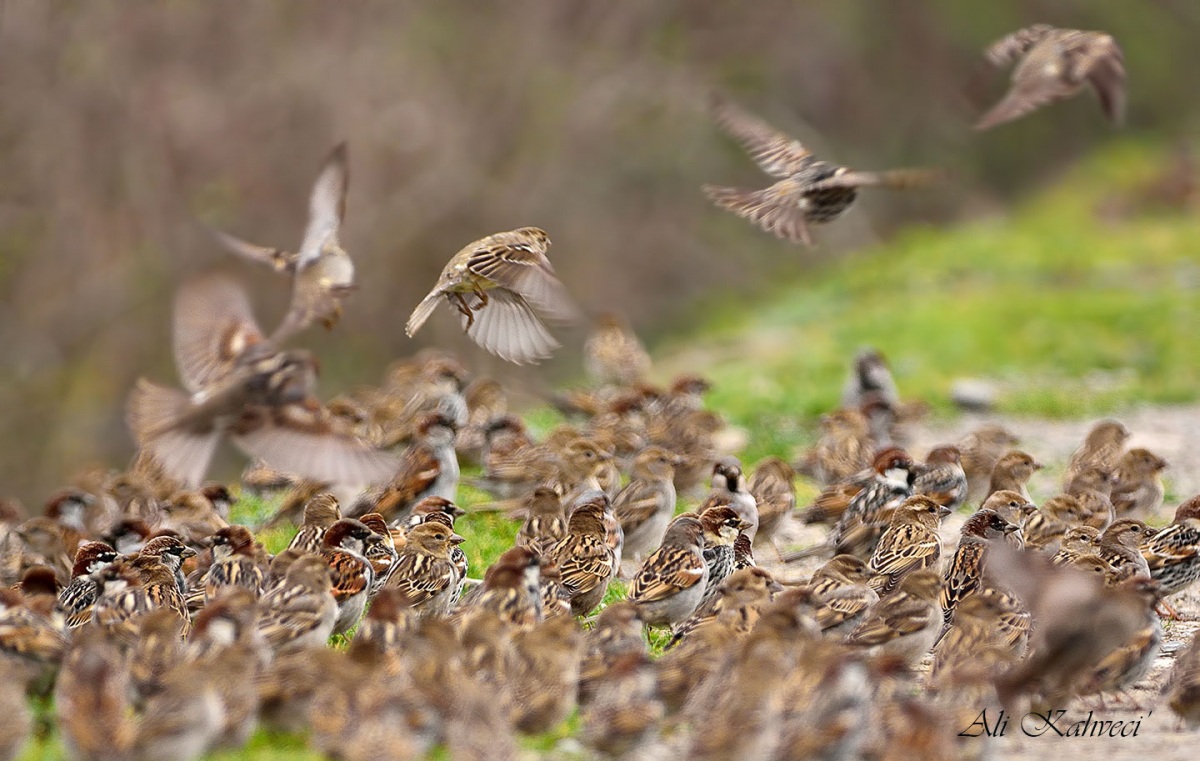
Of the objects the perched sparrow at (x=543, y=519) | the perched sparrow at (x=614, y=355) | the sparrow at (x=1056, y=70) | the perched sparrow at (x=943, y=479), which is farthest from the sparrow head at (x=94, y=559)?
the perched sparrow at (x=614, y=355)

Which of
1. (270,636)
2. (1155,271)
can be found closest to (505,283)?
(270,636)

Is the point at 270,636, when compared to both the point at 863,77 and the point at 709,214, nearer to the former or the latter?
the point at 709,214

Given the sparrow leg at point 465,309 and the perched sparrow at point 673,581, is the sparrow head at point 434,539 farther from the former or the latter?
the sparrow leg at point 465,309

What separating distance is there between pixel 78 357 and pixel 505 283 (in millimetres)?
15126

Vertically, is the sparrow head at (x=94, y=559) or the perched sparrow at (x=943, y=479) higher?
the sparrow head at (x=94, y=559)

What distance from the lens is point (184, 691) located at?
5852 millimetres

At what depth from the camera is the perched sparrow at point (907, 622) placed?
7234mm

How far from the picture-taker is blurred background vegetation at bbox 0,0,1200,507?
21719 mm

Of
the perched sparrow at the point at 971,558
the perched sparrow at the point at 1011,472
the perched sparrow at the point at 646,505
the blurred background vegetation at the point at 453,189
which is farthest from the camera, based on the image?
the blurred background vegetation at the point at 453,189

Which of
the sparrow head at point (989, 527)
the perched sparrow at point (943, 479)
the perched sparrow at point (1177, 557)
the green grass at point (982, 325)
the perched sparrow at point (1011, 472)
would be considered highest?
the sparrow head at point (989, 527)

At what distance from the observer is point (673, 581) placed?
7984 mm

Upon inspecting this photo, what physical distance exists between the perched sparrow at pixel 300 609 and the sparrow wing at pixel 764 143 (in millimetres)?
5177

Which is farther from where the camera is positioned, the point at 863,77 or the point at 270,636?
the point at 863,77

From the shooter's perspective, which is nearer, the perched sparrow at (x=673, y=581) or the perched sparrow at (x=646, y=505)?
the perched sparrow at (x=673, y=581)
